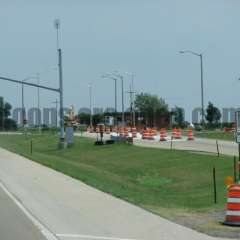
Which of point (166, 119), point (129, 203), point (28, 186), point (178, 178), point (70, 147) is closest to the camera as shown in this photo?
point (129, 203)

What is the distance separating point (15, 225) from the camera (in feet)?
51.4

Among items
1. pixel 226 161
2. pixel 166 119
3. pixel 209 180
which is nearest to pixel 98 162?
pixel 226 161

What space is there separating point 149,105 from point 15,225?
493ft

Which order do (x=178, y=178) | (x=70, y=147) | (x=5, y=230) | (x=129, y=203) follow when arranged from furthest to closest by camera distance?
(x=70, y=147) < (x=178, y=178) < (x=129, y=203) < (x=5, y=230)

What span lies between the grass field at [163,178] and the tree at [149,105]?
95.1m

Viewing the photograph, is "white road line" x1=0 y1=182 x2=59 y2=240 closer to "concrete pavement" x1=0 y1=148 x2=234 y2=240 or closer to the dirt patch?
"concrete pavement" x1=0 y1=148 x2=234 y2=240

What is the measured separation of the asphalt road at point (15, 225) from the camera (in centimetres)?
1382

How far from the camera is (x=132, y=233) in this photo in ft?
45.9

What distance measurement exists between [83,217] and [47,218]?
808 millimetres

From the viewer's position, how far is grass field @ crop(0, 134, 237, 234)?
709 inches

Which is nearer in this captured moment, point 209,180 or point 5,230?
point 5,230

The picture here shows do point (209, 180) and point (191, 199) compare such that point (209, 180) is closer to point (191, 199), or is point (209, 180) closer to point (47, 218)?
point (191, 199)

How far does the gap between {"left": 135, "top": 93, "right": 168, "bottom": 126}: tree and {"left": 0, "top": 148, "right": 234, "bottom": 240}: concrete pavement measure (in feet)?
407

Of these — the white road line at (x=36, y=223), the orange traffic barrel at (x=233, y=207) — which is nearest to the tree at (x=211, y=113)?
the white road line at (x=36, y=223)
